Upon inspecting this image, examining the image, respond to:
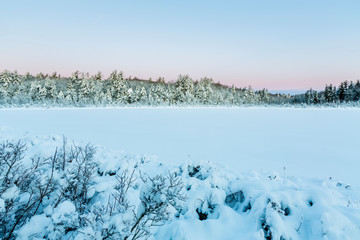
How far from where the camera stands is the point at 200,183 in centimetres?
341

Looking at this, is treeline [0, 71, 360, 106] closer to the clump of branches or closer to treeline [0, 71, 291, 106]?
treeline [0, 71, 291, 106]

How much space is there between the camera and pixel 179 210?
288cm

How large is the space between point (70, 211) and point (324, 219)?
2471 mm

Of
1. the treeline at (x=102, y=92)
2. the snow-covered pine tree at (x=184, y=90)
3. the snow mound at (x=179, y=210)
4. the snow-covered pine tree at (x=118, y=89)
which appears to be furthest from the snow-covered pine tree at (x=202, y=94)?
the snow mound at (x=179, y=210)

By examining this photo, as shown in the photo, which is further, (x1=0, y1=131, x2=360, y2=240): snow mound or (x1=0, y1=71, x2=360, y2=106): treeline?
(x1=0, y1=71, x2=360, y2=106): treeline

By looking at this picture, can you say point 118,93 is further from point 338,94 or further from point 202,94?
point 338,94

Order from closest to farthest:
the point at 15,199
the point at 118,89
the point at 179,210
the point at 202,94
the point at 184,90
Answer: the point at 15,199
the point at 179,210
the point at 118,89
the point at 184,90
the point at 202,94

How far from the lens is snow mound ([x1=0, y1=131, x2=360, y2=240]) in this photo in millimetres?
1870

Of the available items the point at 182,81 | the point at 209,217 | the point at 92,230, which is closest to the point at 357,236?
the point at 209,217

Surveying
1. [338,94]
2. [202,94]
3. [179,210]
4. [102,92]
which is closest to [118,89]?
[102,92]

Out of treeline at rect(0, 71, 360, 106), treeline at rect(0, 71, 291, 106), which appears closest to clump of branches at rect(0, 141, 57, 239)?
treeline at rect(0, 71, 360, 106)

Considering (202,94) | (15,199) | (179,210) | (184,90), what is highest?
(184,90)

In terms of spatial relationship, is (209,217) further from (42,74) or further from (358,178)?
(42,74)

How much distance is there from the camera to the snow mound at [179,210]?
1870 mm
